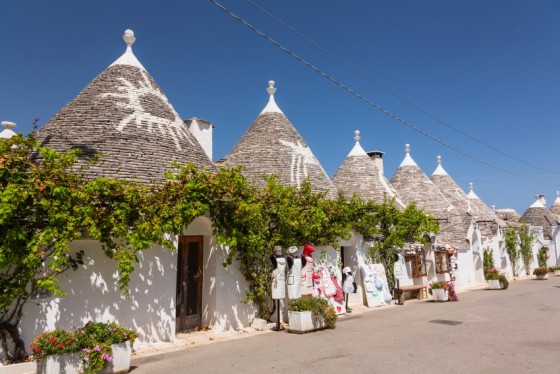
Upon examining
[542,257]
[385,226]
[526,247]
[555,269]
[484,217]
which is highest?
[484,217]

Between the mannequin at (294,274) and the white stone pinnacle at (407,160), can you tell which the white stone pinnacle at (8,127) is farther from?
the white stone pinnacle at (407,160)

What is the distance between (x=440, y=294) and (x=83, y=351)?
13449mm

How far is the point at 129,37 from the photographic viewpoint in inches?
512

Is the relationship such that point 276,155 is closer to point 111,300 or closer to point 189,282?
point 189,282

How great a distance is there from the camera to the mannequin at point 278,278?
1009 cm

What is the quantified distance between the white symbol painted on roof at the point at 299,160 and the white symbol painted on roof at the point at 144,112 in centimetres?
419

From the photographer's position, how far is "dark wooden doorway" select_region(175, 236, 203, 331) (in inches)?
396

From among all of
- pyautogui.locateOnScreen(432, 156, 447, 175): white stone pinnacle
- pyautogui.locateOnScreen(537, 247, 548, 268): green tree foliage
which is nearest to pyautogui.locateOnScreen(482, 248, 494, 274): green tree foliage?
pyautogui.locateOnScreen(432, 156, 447, 175): white stone pinnacle

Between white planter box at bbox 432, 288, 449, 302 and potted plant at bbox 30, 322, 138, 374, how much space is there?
497 inches

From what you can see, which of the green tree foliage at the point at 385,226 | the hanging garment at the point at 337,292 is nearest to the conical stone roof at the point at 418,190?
the green tree foliage at the point at 385,226

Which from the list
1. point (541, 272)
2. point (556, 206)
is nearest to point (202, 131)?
point (541, 272)

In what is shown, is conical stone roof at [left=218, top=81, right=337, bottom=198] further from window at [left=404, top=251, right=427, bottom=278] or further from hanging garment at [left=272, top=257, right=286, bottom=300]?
Answer: window at [left=404, top=251, right=427, bottom=278]

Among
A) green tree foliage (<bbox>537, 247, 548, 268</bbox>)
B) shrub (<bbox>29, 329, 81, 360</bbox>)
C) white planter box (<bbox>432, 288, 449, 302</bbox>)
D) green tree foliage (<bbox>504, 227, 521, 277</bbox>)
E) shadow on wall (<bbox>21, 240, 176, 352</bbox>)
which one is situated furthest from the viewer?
green tree foliage (<bbox>537, 247, 548, 268</bbox>)

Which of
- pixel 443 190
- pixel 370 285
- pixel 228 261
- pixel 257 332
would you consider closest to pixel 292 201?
pixel 228 261
